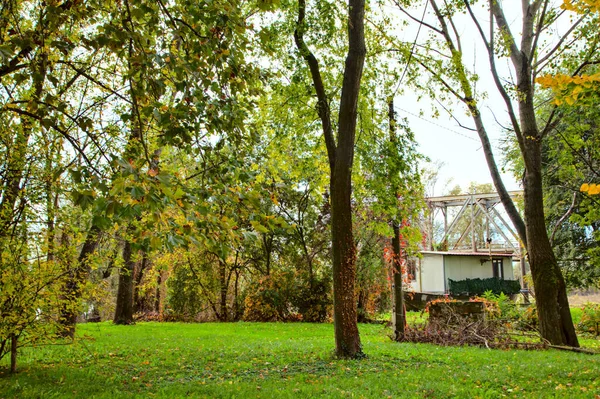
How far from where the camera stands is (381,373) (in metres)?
6.18

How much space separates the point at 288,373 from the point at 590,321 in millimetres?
11292

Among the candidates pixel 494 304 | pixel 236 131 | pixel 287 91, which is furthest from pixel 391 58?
pixel 236 131

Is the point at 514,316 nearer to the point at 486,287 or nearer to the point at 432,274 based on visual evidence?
the point at 486,287

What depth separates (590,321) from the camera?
43.0ft

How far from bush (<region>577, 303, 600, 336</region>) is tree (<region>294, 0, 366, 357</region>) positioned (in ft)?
30.7

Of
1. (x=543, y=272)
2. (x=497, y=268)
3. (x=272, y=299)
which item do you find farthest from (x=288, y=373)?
(x=497, y=268)

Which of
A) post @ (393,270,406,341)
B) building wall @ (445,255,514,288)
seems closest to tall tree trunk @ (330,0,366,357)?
post @ (393,270,406,341)

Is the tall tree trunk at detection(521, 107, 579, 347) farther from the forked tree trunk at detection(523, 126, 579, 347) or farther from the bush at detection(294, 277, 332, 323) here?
the bush at detection(294, 277, 332, 323)

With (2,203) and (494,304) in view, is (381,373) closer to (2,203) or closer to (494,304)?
(2,203)

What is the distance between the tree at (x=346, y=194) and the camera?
25.1 ft

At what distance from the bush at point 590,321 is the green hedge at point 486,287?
10.9 meters

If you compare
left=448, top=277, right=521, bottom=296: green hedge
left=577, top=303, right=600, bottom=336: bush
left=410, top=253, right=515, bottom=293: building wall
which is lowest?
left=577, top=303, right=600, bottom=336: bush

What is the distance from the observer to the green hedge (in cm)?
2471

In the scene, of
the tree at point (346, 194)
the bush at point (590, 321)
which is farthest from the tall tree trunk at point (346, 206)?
the bush at point (590, 321)
